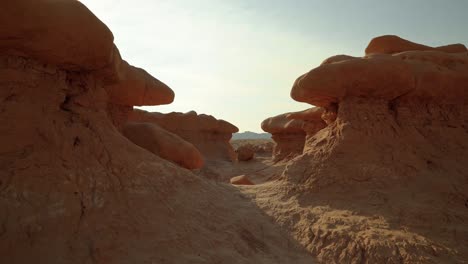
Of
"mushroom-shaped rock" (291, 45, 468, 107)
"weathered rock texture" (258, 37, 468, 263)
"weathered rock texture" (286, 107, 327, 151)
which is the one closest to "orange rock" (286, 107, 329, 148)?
"weathered rock texture" (286, 107, 327, 151)

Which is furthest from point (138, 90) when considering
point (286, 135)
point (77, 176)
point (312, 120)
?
point (286, 135)

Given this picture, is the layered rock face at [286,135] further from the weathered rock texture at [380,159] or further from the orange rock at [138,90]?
the orange rock at [138,90]

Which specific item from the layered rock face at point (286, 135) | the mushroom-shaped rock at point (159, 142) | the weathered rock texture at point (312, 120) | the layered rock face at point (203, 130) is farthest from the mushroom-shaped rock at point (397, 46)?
the layered rock face at point (203, 130)

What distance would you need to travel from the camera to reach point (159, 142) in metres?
6.41

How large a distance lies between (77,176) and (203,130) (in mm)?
13578

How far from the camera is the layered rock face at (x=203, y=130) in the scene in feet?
52.5

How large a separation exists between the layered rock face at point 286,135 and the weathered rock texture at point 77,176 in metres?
10.7

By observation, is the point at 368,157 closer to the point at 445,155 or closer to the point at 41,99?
the point at 445,155

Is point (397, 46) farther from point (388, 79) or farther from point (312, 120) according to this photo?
point (312, 120)

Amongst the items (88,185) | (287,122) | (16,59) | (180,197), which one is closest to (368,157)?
(180,197)

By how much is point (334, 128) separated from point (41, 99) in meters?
4.51

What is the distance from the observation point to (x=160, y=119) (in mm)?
15703

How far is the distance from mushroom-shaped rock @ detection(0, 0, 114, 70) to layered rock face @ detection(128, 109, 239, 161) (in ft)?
37.5

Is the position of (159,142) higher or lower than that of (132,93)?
lower
